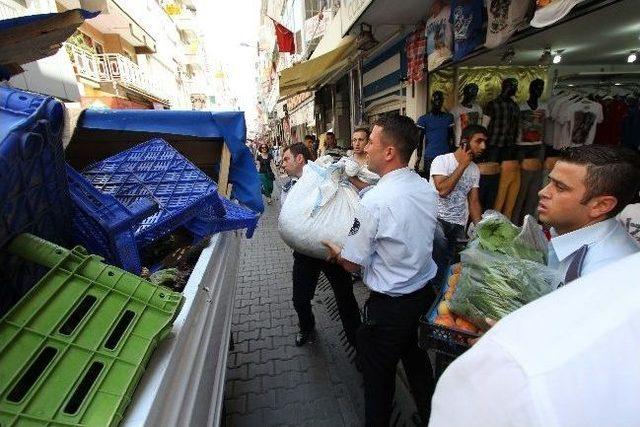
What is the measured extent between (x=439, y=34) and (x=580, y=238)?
4.07 meters

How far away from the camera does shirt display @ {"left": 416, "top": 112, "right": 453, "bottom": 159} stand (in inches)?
210

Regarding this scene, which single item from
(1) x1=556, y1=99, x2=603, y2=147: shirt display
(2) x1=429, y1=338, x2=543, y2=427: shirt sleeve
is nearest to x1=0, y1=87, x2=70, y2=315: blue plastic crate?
(2) x1=429, y1=338, x2=543, y2=427: shirt sleeve

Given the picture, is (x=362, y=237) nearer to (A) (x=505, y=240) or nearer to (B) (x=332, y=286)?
(A) (x=505, y=240)

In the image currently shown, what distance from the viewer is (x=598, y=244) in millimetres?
1335

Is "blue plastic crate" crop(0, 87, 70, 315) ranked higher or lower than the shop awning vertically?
lower

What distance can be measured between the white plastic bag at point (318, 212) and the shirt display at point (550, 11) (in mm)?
2018

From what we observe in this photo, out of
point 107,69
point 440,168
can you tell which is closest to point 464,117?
point 440,168

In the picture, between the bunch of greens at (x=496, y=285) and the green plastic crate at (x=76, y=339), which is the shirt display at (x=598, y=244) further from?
the green plastic crate at (x=76, y=339)

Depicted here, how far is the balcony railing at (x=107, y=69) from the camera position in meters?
12.3

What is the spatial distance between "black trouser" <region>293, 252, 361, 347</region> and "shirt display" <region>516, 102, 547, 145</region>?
159 inches

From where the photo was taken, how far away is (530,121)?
17.2 feet

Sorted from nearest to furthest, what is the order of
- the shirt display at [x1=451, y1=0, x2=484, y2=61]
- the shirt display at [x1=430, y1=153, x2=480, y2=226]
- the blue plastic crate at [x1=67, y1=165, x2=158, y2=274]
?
the blue plastic crate at [x1=67, y1=165, x2=158, y2=274] → the shirt display at [x1=430, y1=153, x2=480, y2=226] → the shirt display at [x1=451, y1=0, x2=484, y2=61]

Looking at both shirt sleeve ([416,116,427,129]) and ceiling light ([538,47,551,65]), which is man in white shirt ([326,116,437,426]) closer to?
shirt sleeve ([416,116,427,129])


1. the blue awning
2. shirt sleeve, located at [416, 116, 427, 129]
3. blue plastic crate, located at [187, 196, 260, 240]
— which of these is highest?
the blue awning
